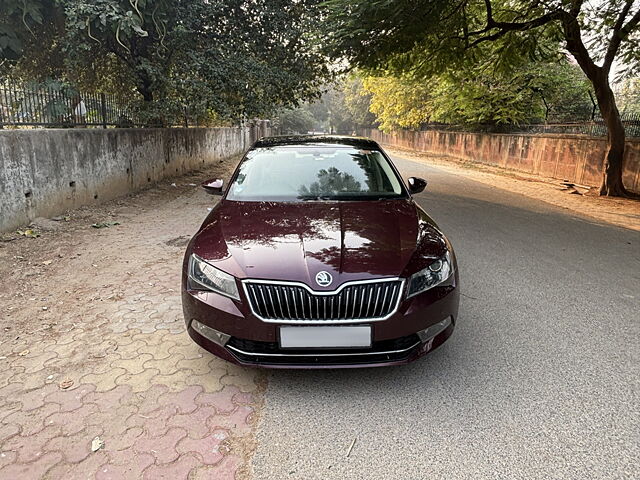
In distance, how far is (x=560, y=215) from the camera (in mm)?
8789

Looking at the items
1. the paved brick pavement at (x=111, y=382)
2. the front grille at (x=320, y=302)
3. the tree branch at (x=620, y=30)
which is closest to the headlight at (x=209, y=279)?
the front grille at (x=320, y=302)

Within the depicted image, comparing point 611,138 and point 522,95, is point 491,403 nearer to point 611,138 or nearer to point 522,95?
point 611,138

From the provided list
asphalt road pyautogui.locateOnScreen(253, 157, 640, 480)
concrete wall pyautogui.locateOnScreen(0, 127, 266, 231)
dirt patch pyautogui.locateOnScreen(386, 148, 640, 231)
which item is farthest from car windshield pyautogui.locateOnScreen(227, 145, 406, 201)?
dirt patch pyautogui.locateOnScreen(386, 148, 640, 231)

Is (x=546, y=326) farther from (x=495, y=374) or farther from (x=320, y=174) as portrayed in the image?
(x=320, y=174)

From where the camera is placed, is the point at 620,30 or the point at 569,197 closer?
the point at 620,30

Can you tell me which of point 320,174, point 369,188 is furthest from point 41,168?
point 369,188

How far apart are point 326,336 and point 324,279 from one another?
0.32 m

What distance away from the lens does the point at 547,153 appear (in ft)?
50.7

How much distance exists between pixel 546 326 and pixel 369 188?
189 centimetres

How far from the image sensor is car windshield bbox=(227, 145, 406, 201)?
3.79 meters

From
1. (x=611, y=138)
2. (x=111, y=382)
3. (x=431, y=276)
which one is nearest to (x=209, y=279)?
(x=111, y=382)

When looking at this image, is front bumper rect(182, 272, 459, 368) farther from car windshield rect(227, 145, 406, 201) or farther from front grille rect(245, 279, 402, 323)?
car windshield rect(227, 145, 406, 201)

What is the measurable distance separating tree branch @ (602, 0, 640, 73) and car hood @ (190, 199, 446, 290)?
9.79 m

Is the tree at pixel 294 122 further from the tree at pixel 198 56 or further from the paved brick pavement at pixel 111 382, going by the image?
the paved brick pavement at pixel 111 382
